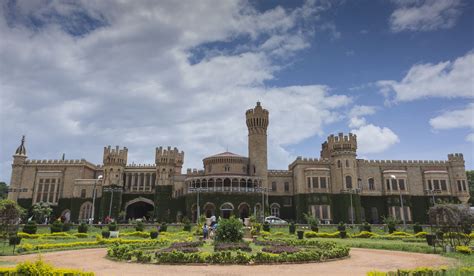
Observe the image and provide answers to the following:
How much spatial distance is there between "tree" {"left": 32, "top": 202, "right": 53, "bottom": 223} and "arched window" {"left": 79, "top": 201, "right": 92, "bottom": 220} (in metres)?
4.99

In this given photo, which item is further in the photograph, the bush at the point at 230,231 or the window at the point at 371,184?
the window at the point at 371,184

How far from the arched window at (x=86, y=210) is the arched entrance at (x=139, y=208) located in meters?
6.19

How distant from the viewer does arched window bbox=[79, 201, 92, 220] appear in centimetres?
6072

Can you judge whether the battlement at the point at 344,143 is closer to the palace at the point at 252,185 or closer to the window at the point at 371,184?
the palace at the point at 252,185

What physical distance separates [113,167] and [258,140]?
26308 millimetres

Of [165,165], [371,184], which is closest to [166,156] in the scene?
[165,165]

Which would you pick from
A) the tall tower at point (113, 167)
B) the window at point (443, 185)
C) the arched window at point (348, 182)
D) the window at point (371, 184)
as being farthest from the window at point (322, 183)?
the tall tower at point (113, 167)

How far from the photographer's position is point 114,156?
62438 millimetres

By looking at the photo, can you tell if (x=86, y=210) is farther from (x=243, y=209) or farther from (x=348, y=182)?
(x=348, y=182)

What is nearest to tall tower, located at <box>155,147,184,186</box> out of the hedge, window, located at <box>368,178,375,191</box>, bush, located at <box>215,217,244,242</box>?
window, located at <box>368,178,375,191</box>

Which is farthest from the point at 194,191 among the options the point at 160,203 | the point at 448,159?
the point at 448,159

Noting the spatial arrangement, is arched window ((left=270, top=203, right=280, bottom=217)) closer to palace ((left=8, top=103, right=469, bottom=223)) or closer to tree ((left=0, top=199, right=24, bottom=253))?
palace ((left=8, top=103, right=469, bottom=223))

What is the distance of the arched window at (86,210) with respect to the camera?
6072 centimetres

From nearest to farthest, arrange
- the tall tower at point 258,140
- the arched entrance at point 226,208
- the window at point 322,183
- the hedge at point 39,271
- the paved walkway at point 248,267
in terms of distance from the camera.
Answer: the hedge at point 39,271
the paved walkway at point 248,267
the arched entrance at point 226,208
the window at point 322,183
the tall tower at point 258,140
